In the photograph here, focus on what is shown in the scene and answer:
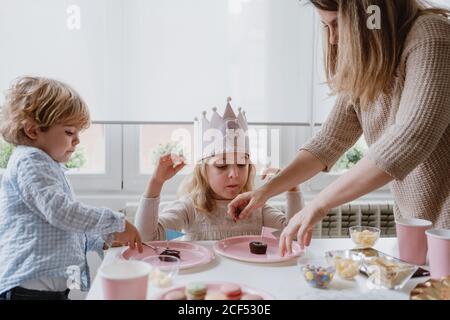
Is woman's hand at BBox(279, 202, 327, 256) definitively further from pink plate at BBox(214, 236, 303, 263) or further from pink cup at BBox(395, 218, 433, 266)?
pink cup at BBox(395, 218, 433, 266)

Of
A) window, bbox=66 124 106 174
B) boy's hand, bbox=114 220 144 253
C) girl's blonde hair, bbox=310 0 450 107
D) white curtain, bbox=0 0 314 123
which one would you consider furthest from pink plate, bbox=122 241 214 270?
window, bbox=66 124 106 174

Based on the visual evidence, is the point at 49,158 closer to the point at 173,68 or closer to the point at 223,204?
the point at 223,204

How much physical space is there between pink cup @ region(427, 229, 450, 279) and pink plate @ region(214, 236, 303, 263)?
11.7 inches

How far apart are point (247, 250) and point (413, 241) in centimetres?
40

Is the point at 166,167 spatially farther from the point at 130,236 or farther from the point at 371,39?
the point at 371,39

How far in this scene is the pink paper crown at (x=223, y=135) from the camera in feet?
5.17

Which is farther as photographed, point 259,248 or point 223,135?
point 223,135

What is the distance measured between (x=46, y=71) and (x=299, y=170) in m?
1.23

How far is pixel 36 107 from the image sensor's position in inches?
49.0

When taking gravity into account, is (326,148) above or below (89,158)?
above

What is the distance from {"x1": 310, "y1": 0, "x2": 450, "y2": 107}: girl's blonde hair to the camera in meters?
1.09

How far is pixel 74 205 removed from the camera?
3.60 feet

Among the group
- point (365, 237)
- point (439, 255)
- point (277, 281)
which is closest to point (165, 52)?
point (365, 237)
